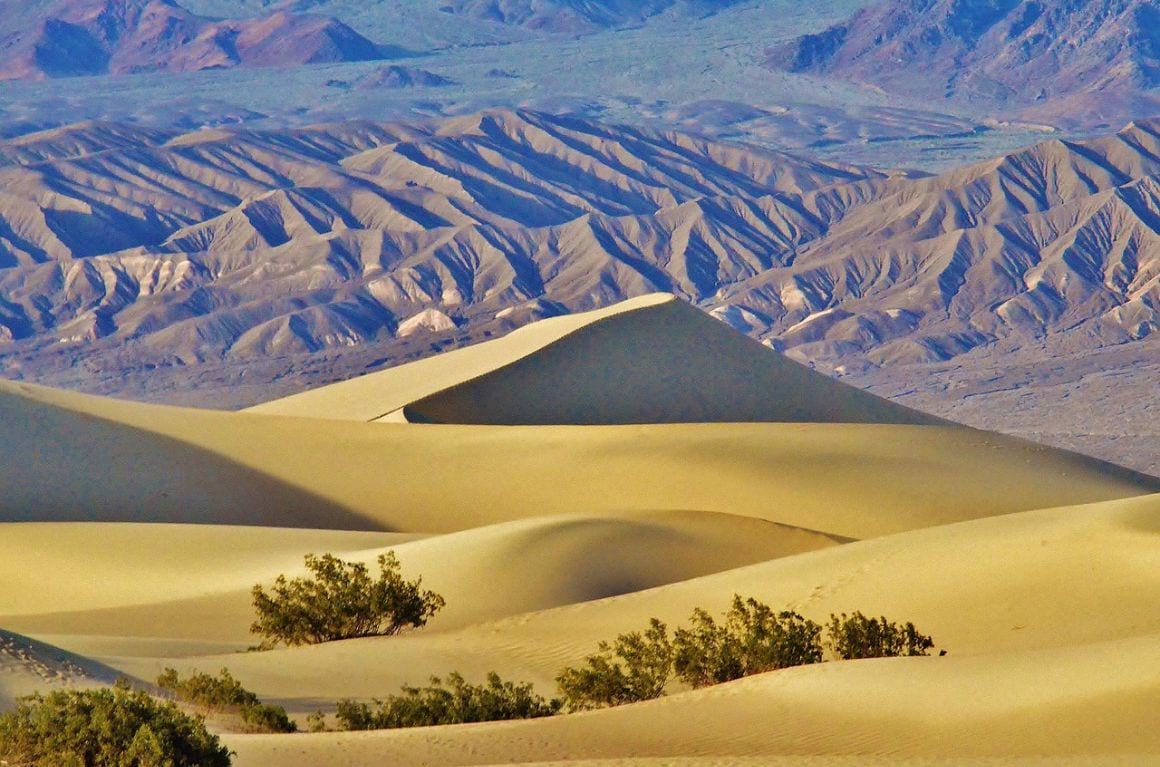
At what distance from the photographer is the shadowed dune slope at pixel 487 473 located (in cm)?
3872

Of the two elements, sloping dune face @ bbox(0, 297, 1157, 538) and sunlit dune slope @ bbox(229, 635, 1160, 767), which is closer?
sunlit dune slope @ bbox(229, 635, 1160, 767)

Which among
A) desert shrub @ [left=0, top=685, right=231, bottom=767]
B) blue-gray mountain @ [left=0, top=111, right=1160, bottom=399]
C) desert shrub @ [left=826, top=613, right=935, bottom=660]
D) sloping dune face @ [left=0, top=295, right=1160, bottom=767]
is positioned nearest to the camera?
desert shrub @ [left=0, top=685, right=231, bottom=767]

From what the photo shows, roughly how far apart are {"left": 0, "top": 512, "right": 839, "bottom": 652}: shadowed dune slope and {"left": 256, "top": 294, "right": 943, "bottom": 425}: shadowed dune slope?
1549 cm

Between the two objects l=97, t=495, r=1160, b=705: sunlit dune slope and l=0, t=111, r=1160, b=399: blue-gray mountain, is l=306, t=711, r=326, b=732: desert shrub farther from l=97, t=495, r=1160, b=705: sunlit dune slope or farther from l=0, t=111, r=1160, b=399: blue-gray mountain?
l=0, t=111, r=1160, b=399: blue-gray mountain

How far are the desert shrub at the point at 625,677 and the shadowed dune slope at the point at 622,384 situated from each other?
87.5 ft

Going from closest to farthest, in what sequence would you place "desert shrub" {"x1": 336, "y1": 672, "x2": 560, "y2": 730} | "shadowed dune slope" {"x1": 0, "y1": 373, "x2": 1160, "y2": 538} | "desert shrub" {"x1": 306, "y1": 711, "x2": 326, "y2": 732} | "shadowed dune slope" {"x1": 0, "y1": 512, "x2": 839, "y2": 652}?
"desert shrub" {"x1": 306, "y1": 711, "x2": 326, "y2": 732}
"desert shrub" {"x1": 336, "y1": 672, "x2": 560, "y2": 730}
"shadowed dune slope" {"x1": 0, "y1": 512, "x2": 839, "y2": 652}
"shadowed dune slope" {"x1": 0, "y1": 373, "x2": 1160, "y2": 538}

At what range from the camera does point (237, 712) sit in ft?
62.4

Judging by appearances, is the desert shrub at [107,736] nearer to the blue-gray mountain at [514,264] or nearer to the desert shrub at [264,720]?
the desert shrub at [264,720]

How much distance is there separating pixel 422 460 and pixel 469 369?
12338 mm

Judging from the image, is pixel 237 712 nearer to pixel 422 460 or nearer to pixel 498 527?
pixel 498 527

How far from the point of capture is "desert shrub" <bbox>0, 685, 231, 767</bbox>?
48.5 ft

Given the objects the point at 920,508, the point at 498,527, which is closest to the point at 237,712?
the point at 498,527

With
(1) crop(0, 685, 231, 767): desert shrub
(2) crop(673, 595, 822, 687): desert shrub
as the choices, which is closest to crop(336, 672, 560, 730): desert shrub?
(2) crop(673, 595, 822, 687): desert shrub

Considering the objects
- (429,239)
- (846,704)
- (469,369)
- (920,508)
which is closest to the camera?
(846,704)
